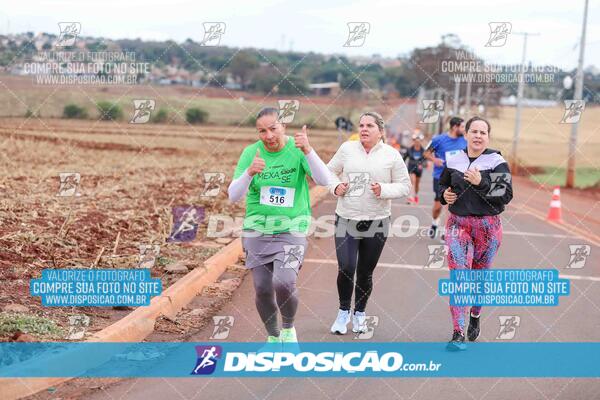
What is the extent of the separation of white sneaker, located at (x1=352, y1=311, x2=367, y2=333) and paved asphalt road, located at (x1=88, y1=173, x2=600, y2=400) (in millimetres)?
127

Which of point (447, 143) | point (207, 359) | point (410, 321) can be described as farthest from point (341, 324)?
point (447, 143)

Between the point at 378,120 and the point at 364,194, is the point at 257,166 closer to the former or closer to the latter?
the point at 364,194

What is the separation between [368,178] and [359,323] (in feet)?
4.54

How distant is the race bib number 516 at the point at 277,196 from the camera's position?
22.7ft

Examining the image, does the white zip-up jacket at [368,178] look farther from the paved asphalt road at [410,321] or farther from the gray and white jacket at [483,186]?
the paved asphalt road at [410,321]

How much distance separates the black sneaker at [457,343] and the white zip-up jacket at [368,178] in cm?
123

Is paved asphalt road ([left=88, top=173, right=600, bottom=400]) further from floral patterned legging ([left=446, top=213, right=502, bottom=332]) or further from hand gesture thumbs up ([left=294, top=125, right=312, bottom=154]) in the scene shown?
hand gesture thumbs up ([left=294, top=125, right=312, bottom=154])

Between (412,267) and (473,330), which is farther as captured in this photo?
(412,267)

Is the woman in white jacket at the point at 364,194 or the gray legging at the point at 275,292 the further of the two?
the woman in white jacket at the point at 364,194

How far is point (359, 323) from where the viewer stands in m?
8.20

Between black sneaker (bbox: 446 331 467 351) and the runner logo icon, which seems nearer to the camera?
the runner logo icon

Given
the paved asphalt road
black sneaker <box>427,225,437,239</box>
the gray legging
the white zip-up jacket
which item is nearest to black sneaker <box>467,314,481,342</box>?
the paved asphalt road

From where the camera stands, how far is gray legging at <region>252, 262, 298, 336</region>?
697cm

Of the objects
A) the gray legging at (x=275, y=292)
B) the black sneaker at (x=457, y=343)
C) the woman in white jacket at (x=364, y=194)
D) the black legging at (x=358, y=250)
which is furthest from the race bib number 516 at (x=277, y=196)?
the black sneaker at (x=457, y=343)
